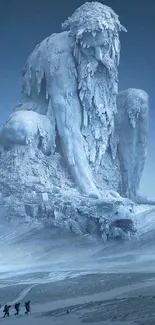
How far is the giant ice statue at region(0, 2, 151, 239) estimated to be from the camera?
887 cm

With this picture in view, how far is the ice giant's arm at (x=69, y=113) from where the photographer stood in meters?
9.12

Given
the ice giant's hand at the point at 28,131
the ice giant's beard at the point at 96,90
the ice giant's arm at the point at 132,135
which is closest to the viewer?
the ice giant's hand at the point at 28,131

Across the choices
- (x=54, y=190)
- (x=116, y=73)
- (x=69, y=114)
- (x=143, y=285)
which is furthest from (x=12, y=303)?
(x=116, y=73)

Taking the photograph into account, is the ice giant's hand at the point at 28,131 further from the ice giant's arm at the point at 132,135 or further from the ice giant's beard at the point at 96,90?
the ice giant's arm at the point at 132,135

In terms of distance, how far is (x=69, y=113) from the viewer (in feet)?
30.3

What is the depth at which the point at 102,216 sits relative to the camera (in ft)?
26.2

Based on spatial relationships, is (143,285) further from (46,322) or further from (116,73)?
(116,73)

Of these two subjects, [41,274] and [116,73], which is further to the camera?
A: [116,73]

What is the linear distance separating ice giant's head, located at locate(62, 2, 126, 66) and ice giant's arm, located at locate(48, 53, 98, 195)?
47 centimetres

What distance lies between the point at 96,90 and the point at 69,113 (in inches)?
26.4

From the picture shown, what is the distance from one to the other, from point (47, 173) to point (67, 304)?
13.1 feet

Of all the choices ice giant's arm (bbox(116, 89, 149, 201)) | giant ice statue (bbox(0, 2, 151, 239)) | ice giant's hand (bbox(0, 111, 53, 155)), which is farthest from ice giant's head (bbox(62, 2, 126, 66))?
ice giant's hand (bbox(0, 111, 53, 155))

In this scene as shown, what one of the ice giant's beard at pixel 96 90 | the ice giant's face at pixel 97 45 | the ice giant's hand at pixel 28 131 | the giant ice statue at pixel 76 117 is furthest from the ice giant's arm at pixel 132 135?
the ice giant's hand at pixel 28 131

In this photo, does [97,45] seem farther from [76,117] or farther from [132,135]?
[132,135]
